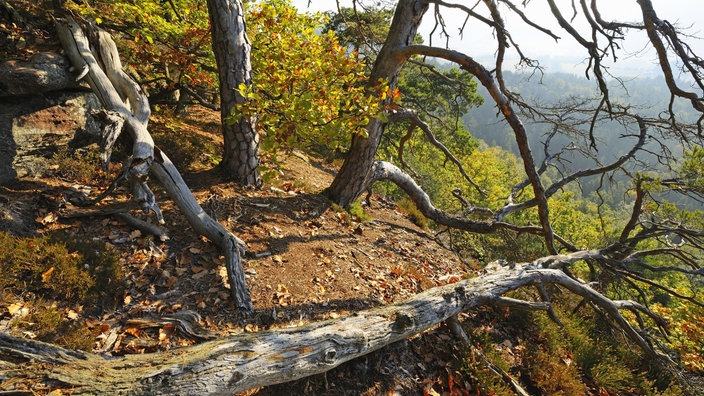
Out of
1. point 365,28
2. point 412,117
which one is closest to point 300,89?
point 412,117

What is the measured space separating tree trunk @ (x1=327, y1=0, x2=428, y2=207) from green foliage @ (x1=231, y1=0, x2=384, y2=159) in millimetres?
398

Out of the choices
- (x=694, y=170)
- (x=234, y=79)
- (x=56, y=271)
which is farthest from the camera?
(x=694, y=170)

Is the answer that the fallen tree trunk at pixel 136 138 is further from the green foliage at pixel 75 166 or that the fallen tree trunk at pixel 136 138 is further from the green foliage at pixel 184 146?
the green foliage at pixel 184 146

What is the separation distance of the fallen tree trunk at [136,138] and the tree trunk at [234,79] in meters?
1.13

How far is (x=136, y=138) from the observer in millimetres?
4012

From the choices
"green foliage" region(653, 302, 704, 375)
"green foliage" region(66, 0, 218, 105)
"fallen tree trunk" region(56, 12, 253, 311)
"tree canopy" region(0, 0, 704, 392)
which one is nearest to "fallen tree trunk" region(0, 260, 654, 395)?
"tree canopy" region(0, 0, 704, 392)

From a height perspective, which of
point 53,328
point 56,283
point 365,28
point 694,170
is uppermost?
point 365,28

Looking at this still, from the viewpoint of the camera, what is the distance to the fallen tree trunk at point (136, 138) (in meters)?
3.68

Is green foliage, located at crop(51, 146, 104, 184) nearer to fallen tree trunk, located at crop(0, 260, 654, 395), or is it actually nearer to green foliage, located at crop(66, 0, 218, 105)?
green foliage, located at crop(66, 0, 218, 105)

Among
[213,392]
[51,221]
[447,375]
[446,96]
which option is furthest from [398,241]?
[446,96]

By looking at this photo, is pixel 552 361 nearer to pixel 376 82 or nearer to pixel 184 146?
pixel 376 82

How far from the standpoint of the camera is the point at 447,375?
15.0ft

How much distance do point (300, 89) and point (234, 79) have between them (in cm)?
118

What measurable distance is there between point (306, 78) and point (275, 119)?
1.09 metres
